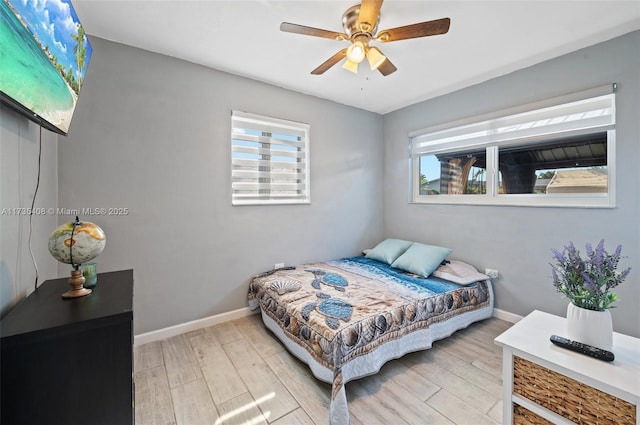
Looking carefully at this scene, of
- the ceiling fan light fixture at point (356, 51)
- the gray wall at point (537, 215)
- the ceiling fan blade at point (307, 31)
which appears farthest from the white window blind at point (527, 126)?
the ceiling fan blade at point (307, 31)

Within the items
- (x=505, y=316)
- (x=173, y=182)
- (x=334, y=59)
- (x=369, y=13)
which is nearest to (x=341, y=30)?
(x=334, y=59)

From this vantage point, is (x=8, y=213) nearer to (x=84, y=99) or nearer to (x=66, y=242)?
(x=66, y=242)

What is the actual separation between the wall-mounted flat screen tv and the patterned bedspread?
183 cm

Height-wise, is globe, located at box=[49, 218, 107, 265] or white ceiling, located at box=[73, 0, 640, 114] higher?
white ceiling, located at box=[73, 0, 640, 114]

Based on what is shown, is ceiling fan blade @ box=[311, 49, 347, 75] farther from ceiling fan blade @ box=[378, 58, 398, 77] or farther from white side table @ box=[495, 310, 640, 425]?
white side table @ box=[495, 310, 640, 425]

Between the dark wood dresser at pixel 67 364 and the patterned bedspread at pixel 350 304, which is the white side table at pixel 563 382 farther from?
the dark wood dresser at pixel 67 364

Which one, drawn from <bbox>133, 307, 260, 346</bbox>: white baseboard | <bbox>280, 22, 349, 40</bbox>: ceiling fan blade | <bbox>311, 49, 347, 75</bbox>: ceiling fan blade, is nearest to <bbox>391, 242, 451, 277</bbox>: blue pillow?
<bbox>133, 307, 260, 346</bbox>: white baseboard

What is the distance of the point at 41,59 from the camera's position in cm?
106

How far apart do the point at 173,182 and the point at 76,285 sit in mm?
1417

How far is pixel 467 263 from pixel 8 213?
12.1ft

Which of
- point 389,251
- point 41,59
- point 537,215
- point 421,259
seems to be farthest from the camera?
point 389,251

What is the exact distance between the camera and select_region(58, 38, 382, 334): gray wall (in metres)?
2.08

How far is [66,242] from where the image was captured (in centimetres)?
109

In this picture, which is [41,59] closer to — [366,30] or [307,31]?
[307,31]
